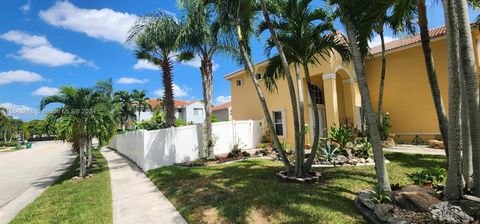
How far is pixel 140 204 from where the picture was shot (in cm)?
736

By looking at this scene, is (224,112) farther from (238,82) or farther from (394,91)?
(394,91)

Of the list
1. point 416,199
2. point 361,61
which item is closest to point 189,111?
point 361,61

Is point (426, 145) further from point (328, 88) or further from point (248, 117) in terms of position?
point (248, 117)

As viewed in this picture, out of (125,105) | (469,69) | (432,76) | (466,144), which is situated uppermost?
(125,105)

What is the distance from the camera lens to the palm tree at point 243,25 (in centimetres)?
→ 780

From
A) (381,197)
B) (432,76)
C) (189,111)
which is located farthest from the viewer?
(189,111)

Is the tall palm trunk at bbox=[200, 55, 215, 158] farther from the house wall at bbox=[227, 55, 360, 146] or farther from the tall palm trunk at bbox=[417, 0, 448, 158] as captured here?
the tall palm trunk at bbox=[417, 0, 448, 158]

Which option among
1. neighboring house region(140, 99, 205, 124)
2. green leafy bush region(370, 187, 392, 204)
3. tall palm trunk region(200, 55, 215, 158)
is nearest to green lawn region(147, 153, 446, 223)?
green leafy bush region(370, 187, 392, 204)

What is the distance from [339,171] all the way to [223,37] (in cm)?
585

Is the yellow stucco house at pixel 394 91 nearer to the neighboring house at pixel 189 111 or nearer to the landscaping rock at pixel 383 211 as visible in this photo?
the landscaping rock at pixel 383 211

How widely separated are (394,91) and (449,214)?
13.5 m

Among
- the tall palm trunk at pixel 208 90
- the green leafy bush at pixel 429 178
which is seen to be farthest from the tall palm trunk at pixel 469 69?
the tall palm trunk at pixel 208 90

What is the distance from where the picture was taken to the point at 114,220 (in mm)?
6254

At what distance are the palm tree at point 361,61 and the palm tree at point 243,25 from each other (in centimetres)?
246
